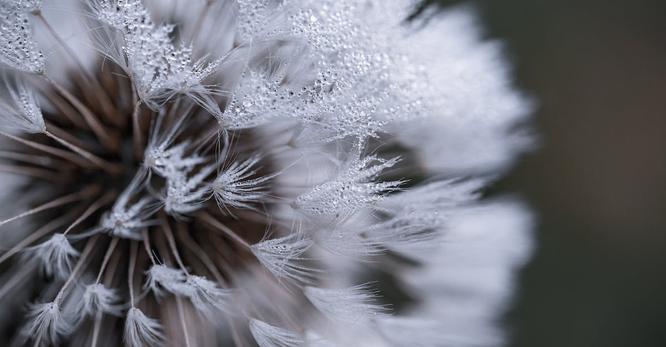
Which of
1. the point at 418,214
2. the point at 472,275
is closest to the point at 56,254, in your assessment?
the point at 418,214

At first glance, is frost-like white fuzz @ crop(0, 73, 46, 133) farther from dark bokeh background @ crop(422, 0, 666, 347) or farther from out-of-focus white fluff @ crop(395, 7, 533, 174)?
dark bokeh background @ crop(422, 0, 666, 347)

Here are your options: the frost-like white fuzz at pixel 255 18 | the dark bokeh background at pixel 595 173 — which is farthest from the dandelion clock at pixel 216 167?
the dark bokeh background at pixel 595 173

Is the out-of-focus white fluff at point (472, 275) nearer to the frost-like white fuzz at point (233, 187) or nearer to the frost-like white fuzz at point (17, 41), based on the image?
the frost-like white fuzz at point (233, 187)

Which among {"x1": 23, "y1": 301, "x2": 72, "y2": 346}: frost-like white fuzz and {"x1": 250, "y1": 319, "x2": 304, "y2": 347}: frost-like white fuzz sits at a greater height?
{"x1": 250, "y1": 319, "x2": 304, "y2": 347}: frost-like white fuzz

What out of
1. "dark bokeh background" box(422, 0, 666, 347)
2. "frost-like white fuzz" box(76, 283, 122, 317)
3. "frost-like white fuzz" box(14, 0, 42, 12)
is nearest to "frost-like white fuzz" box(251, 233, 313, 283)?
"frost-like white fuzz" box(76, 283, 122, 317)

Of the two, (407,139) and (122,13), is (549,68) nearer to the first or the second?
(407,139)

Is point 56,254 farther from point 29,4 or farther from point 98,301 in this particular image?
point 29,4

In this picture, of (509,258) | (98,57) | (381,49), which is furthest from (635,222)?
(98,57)
